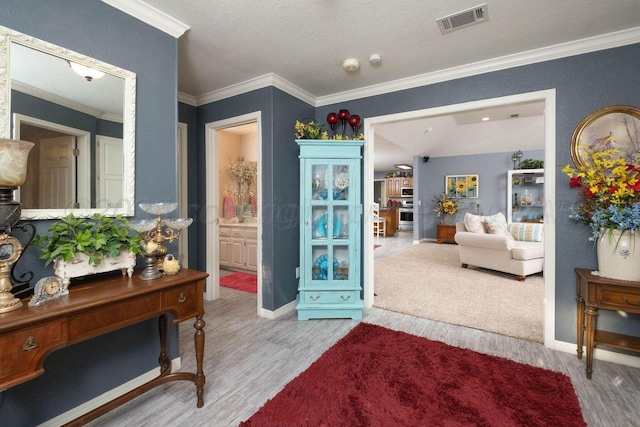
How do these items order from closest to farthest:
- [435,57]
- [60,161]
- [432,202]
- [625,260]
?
[60,161]
[625,260]
[435,57]
[432,202]

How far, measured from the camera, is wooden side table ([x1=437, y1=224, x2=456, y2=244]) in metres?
8.01

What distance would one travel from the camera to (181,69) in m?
2.75

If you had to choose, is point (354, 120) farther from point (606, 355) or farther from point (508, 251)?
point (508, 251)

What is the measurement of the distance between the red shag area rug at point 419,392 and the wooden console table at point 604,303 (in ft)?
1.41

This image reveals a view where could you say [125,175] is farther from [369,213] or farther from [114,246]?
[369,213]

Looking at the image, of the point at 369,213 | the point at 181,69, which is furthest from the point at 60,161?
the point at 369,213

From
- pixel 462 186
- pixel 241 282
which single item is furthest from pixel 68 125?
pixel 462 186

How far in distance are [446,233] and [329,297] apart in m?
6.19

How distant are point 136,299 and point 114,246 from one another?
0.33 m

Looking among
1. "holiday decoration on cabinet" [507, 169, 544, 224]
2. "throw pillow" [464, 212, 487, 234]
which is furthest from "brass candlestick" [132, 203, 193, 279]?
"holiday decoration on cabinet" [507, 169, 544, 224]

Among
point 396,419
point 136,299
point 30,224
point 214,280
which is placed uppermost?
point 30,224

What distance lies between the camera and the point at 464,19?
2006mm

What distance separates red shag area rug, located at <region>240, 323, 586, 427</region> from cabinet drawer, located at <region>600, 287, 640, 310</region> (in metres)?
0.63

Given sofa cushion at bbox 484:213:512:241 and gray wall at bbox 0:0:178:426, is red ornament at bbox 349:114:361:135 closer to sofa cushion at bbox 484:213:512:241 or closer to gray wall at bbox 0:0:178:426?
gray wall at bbox 0:0:178:426
